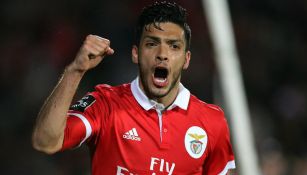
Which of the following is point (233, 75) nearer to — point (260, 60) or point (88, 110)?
point (88, 110)

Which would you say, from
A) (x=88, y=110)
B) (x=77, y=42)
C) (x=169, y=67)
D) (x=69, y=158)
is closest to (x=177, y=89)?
(x=169, y=67)

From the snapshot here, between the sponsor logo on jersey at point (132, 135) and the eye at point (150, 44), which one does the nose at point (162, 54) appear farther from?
the sponsor logo on jersey at point (132, 135)

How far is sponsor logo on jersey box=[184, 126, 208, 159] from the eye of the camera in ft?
11.8

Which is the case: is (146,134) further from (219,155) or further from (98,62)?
(98,62)

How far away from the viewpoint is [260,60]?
774 centimetres

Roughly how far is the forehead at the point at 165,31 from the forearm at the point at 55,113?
598 millimetres

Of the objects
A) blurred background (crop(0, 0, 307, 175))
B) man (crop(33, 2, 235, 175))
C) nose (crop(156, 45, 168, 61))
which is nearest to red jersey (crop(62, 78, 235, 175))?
man (crop(33, 2, 235, 175))

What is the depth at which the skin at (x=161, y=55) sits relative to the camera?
354 cm

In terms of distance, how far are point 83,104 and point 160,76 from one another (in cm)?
41

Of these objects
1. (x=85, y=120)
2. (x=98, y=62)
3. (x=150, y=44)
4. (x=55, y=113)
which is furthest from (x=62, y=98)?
(x=150, y=44)

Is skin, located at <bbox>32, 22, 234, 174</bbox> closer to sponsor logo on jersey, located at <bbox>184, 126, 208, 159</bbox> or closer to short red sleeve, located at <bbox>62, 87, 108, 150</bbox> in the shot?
short red sleeve, located at <bbox>62, 87, 108, 150</bbox>

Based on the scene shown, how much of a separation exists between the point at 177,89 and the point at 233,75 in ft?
0.99

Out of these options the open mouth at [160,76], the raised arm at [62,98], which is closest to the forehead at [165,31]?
the open mouth at [160,76]

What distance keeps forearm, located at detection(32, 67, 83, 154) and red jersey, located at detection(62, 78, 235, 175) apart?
17 centimetres
